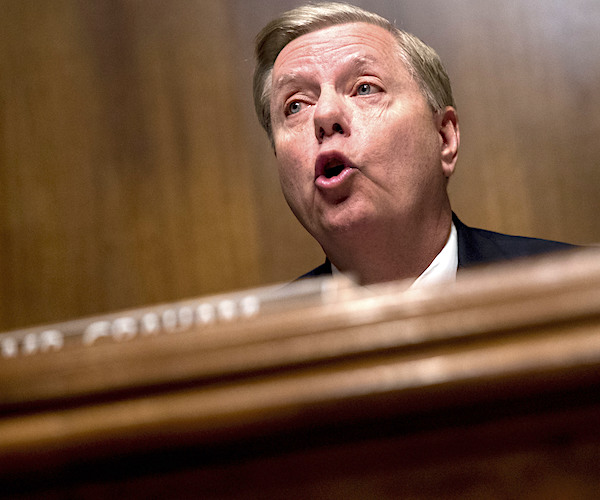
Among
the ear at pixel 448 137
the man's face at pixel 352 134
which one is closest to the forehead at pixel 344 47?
the man's face at pixel 352 134

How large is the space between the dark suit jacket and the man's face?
0.07 metres

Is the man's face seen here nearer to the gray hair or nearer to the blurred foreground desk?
the gray hair

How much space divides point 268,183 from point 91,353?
Answer: 2.10 ft

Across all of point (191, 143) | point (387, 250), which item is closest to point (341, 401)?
point (387, 250)

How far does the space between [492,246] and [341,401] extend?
1.77 feet

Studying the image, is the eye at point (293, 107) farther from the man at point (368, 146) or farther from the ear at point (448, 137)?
the ear at point (448, 137)

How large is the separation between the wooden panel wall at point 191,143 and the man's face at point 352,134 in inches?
1.7

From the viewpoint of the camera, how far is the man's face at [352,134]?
2.56 feet

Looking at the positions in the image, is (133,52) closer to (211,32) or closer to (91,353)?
(211,32)

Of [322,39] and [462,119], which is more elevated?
[322,39]

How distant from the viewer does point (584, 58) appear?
0.80 m

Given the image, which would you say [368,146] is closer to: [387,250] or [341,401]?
[387,250]

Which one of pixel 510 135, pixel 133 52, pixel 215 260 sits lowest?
pixel 215 260

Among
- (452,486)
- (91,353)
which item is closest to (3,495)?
(91,353)
